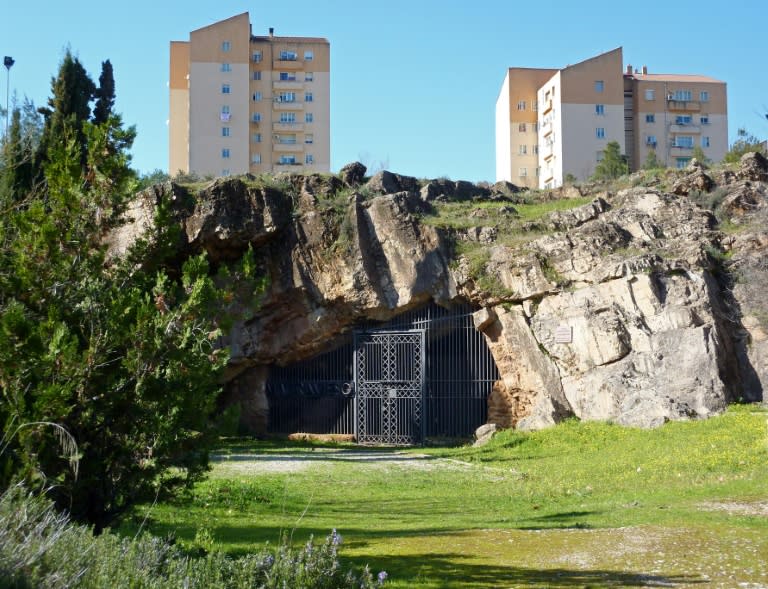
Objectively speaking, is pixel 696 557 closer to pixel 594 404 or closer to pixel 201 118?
pixel 594 404

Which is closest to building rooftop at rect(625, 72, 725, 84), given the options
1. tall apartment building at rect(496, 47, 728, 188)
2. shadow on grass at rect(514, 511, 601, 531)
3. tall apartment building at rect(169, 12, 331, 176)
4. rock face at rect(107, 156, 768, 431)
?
tall apartment building at rect(496, 47, 728, 188)

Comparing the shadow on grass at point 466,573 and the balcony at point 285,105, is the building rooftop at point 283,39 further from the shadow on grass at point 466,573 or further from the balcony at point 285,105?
the shadow on grass at point 466,573

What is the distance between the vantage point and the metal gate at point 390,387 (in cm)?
2166

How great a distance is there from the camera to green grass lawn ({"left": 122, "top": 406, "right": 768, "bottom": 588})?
25.0 ft

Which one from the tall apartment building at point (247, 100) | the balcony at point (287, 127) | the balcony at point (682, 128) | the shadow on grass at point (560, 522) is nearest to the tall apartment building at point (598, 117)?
the balcony at point (682, 128)

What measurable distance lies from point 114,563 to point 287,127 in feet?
183

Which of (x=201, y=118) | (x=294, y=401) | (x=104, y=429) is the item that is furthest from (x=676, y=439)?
(x=201, y=118)

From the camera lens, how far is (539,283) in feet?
69.8

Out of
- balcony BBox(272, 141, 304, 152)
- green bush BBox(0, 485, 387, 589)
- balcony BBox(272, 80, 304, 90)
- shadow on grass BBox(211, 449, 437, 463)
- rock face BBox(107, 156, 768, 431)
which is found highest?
balcony BBox(272, 80, 304, 90)

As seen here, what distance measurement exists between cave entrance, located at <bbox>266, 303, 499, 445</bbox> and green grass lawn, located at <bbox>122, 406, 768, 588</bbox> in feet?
8.52

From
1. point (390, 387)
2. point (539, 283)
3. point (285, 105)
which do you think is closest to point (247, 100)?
point (285, 105)

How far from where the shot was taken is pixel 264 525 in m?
10.2

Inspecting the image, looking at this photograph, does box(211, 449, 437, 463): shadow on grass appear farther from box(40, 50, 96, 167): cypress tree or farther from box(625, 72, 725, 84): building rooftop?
box(625, 72, 725, 84): building rooftop

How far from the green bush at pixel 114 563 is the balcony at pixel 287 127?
180ft
